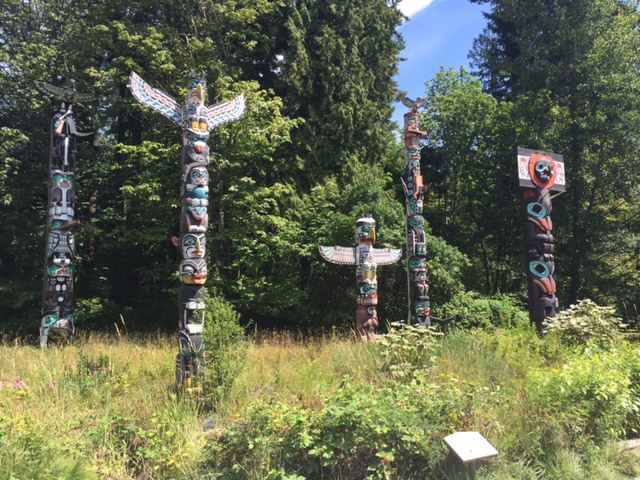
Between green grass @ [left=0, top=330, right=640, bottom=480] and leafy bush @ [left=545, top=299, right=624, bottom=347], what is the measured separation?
2.30 feet

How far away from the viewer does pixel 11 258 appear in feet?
50.8

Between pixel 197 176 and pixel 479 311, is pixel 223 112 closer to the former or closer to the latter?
pixel 197 176

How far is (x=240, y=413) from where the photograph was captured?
4215 mm

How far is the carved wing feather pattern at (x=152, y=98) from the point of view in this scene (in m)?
6.42

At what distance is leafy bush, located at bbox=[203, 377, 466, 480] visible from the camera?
3.58 metres

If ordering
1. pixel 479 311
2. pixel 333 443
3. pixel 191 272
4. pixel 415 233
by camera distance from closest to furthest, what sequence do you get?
pixel 333 443
pixel 191 272
pixel 415 233
pixel 479 311

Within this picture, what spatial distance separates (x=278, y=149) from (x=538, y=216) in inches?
345

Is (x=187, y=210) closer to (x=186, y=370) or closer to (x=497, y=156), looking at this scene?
(x=186, y=370)

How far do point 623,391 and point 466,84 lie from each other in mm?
19382

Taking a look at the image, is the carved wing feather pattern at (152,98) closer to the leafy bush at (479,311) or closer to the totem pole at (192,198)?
the totem pole at (192,198)

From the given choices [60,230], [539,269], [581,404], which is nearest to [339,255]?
[539,269]

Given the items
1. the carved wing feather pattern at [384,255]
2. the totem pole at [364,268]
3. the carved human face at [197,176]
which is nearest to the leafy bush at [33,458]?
the carved human face at [197,176]

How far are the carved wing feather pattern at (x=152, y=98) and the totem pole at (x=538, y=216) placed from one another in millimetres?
6809

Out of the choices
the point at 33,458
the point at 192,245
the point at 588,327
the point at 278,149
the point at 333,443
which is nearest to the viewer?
the point at 33,458
